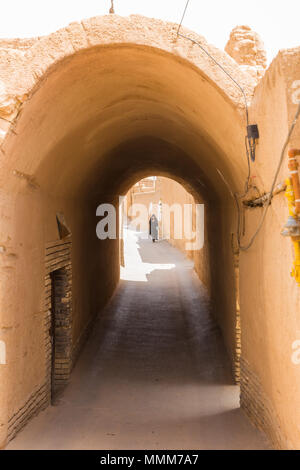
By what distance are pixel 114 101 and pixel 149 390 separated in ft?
14.2

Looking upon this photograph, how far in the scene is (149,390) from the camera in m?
6.02

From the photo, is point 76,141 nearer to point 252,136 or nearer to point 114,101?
point 114,101

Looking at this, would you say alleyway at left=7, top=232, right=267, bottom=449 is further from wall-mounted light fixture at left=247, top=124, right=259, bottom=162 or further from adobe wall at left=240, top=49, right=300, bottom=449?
wall-mounted light fixture at left=247, top=124, right=259, bottom=162

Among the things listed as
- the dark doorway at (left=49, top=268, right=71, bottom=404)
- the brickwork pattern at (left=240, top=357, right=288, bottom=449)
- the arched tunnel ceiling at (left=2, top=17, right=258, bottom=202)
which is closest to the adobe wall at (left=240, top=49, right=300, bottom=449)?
the brickwork pattern at (left=240, top=357, right=288, bottom=449)

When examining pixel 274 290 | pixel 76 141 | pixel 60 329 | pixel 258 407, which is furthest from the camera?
pixel 60 329

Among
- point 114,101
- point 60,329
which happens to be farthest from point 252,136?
point 60,329

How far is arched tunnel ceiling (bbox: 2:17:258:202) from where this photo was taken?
12.2 feet

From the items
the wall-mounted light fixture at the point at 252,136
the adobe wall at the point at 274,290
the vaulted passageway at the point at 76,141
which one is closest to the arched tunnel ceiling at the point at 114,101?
the vaulted passageway at the point at 76,141

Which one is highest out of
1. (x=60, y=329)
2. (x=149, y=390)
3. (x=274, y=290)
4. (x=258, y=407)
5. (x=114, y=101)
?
(x=114, y=101)

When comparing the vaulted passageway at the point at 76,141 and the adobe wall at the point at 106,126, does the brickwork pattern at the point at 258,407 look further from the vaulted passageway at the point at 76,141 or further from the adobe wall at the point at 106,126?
the vaulted passageway at the point at 76,141

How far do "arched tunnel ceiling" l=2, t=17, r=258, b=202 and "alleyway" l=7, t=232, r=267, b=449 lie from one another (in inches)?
115

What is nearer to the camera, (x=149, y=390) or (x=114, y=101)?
(x=114, y=101)
